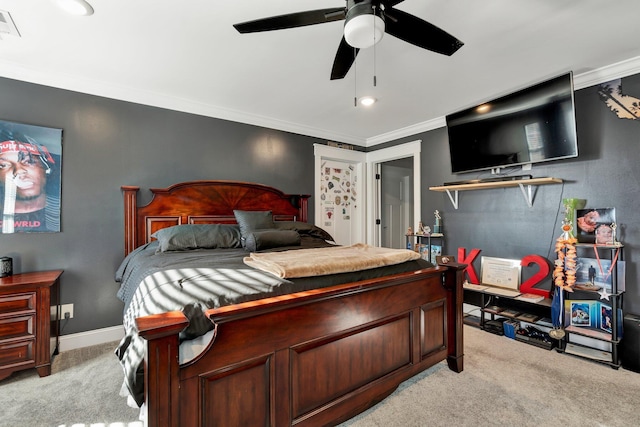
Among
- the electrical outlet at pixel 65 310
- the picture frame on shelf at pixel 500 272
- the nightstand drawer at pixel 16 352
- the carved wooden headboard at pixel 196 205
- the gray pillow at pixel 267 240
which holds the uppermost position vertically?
the carved wooden headboard at pixel 196 205

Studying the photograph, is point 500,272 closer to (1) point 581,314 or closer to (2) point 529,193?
(1) point 581,314

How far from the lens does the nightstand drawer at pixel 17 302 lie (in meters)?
2.09

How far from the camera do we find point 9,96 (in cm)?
251

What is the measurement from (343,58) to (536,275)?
277 centimetres

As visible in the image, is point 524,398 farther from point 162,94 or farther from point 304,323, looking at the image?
point 162,94

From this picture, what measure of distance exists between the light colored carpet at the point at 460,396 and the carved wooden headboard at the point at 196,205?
1.17m

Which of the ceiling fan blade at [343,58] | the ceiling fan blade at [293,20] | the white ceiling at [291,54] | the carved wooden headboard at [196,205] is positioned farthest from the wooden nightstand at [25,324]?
the ceiling fan blade at [343,58]

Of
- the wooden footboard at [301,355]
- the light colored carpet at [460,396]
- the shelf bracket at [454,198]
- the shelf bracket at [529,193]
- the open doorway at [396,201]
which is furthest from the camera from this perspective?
the open doorway at [396,201]

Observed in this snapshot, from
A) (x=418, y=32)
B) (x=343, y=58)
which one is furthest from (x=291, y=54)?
(x=418, y=32)

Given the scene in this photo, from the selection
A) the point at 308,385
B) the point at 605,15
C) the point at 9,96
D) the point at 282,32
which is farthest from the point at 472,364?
the point at 9,96

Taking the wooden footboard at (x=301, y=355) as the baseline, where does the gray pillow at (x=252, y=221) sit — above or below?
above

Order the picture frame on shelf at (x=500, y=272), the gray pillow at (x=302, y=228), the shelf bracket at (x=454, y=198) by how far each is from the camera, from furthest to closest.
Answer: the shelf bracket at (x=454, y=198) < the gray pillow at (x=302, y=228) < the picture frame on shelf at (x=500, y=272)

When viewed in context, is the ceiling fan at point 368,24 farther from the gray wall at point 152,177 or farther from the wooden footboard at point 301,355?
the gray wall at point 152,177

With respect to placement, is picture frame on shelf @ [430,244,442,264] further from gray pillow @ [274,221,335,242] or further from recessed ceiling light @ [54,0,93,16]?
recessed ceiling light @ [54,0,93,16]
